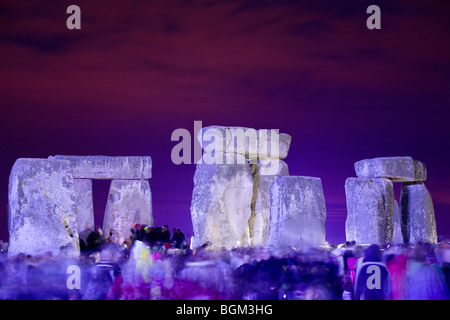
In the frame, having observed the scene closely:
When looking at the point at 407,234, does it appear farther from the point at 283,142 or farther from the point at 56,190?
the point at 56,190

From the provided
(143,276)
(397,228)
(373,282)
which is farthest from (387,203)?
(143,276)

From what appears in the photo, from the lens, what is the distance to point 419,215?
57.0 ft

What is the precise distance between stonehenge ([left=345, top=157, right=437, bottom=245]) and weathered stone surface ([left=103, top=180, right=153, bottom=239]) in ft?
18.2

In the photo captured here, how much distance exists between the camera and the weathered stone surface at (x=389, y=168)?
16.4 m

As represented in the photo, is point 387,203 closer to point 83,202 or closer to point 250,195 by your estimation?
point 250,195

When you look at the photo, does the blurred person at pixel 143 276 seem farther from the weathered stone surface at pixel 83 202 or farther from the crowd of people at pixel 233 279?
the weathered stone surface at pixel 83 202

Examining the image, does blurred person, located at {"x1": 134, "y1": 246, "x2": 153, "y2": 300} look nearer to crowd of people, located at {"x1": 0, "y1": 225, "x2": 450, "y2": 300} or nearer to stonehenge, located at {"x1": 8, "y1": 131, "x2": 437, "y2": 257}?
crowd of people, located at {"x1": 0, "y1": 225, "x2": 450, "y2": 300}

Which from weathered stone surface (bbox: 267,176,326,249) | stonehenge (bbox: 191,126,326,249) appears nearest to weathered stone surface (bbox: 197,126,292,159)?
stonehenge (bbox: 191,126,326,249)

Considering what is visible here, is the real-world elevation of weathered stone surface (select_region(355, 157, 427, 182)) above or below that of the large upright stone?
above

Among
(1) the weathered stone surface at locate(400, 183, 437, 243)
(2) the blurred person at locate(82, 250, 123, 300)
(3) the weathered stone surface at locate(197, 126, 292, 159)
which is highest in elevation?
(3) the weathered stone surface at locate(197, 126, 292, 159)

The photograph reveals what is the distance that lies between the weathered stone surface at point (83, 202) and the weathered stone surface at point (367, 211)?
276 inches

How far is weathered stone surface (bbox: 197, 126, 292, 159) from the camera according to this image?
1617 cm
